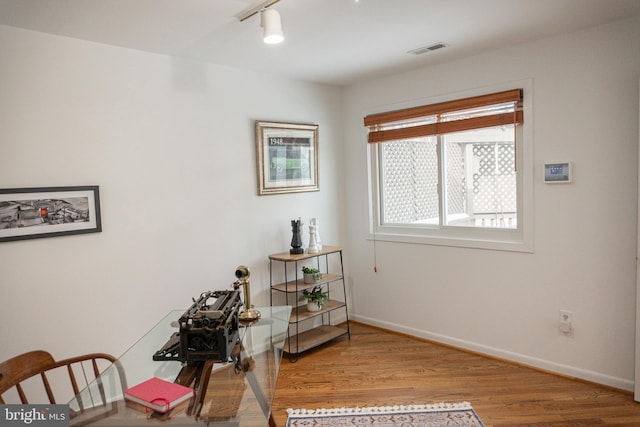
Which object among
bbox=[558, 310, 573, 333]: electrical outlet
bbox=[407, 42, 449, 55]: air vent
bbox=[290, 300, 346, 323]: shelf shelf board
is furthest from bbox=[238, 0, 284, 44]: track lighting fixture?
bbox=[558, 310, 573, 333]: electrical outlet

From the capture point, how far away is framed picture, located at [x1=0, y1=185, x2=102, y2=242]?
7.93ft

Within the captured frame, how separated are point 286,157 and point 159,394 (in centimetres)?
260

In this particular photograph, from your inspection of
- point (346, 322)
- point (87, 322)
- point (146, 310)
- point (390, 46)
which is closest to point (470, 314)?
point (346, 322)

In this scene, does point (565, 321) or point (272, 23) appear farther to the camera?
point (565, 321)

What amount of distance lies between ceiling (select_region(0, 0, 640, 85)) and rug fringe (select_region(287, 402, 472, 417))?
2.34 metres

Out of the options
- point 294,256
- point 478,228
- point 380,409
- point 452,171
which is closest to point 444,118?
point 452,171

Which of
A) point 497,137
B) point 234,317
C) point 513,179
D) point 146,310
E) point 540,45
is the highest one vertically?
point 540,45

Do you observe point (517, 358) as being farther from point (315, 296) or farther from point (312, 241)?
point (312, 241)

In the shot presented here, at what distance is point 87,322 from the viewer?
2713 millimetres

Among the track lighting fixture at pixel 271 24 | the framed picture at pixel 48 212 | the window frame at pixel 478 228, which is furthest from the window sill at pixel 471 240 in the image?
the framed picture at pixel 48 212

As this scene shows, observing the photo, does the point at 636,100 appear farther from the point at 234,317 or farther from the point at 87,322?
the point at 87,322

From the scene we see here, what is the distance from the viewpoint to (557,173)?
9.78ft

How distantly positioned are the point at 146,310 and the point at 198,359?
155cm

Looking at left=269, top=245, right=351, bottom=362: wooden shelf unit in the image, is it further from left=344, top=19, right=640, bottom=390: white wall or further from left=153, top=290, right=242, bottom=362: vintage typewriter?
left=153, top=290, right=242, bottom=362: vintage typewriter
